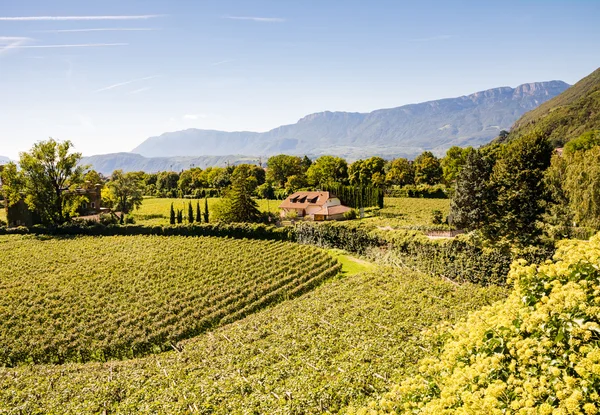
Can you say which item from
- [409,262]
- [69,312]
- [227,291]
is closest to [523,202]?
[409,262]

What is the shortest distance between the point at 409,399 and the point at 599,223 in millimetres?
34585

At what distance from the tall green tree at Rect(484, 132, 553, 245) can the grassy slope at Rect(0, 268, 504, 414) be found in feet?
63.2

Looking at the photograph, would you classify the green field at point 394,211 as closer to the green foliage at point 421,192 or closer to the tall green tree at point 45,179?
the green foliage at point 421,192

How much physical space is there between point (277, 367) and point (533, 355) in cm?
926

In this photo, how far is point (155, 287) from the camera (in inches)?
946

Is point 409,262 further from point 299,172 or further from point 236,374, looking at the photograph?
point 299,172

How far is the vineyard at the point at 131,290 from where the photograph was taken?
17859 millimetres

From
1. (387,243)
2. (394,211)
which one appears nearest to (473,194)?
(387,243)

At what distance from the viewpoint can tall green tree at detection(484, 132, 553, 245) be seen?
34.1m

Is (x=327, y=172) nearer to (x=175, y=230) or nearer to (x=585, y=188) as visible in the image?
(x=175, y=230)

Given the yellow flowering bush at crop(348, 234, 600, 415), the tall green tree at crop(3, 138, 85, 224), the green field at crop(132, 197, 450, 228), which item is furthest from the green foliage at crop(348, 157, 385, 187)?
the yellow flowering bush at crop(348, 234, 600, 415)

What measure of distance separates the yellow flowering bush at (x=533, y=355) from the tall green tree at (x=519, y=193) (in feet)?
93.5

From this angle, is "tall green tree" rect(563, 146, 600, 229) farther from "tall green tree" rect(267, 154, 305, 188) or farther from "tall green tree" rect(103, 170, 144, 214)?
"tall green tree" rect(267, 154, 305, 188)

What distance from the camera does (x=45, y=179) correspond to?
1790 inches
